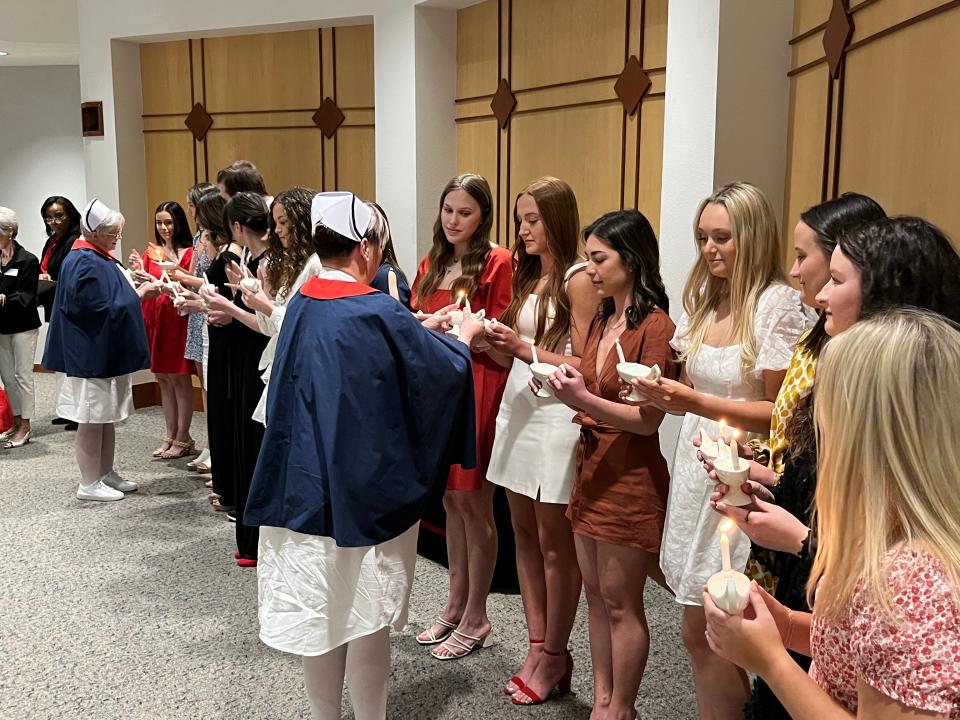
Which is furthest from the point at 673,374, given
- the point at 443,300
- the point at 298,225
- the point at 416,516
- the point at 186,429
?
the point at 186,429

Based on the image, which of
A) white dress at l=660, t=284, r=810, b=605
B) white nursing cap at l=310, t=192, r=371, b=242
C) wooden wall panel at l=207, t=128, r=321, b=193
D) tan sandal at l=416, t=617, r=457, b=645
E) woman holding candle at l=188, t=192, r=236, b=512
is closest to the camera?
white dress at l=660, t=284, r=810, b=605

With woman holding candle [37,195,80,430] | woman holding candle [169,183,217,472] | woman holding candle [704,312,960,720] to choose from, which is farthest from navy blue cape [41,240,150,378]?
woman holding candle [704,312,960,720]

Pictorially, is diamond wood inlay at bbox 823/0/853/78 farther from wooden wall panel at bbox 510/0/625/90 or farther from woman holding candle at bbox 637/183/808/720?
wooden wall panel at bbox 510/0/625/90

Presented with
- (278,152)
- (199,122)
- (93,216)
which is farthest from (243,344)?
(199,122)

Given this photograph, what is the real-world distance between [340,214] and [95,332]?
3.06m

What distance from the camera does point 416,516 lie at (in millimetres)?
2414

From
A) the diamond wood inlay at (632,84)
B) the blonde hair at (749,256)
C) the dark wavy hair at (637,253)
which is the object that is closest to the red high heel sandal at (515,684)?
the dark wavy hair at (637,253)

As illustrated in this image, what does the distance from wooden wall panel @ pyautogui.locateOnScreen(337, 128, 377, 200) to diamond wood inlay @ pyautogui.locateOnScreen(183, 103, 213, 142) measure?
122 cm

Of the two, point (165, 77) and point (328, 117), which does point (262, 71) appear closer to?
point (328, 117)

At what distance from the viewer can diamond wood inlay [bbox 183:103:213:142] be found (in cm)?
721

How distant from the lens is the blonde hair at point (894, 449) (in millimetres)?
1111

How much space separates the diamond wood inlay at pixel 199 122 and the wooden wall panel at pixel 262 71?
7 centimetres

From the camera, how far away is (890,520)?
1135 millimetres

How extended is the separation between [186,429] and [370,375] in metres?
4.14
